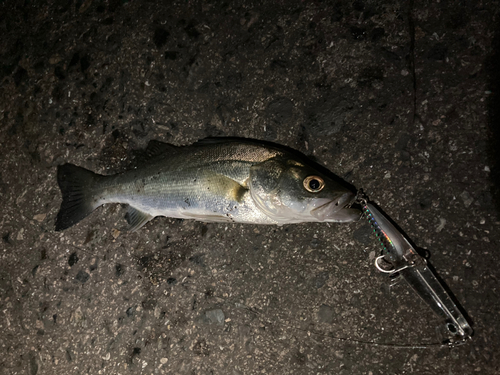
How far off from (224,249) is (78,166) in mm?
1794

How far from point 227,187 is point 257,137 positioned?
664 millimetres

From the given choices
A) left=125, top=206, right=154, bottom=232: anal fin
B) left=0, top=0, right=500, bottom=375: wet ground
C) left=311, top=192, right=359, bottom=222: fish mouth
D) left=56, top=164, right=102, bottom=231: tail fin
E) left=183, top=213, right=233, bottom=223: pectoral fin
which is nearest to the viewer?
left=311, top=192, right=359, bottom=222: fish mouth

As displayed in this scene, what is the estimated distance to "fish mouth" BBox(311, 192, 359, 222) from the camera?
228 cm

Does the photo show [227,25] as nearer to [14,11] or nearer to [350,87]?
[350,87]

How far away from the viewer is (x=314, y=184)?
2301mm

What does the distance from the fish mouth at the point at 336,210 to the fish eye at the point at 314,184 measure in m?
0.12

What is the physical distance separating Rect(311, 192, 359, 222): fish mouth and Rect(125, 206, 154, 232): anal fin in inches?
61.9

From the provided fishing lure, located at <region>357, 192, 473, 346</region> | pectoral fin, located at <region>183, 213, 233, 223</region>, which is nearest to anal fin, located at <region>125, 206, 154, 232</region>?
pectoral fin, located at <region>183, 213, 233, 223</region>

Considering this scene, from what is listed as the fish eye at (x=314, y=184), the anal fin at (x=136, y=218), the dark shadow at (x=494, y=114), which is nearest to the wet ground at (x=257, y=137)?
the dark shadow at (x=494, y=114)

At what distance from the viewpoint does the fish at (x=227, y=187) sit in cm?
232

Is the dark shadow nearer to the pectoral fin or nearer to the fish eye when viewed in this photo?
the fish eye

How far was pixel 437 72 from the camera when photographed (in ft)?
8.18

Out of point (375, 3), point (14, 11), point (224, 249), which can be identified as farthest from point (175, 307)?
point (14, 11)

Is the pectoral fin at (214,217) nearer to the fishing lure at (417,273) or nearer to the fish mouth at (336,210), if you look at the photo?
the fish mouth at (336,210)
